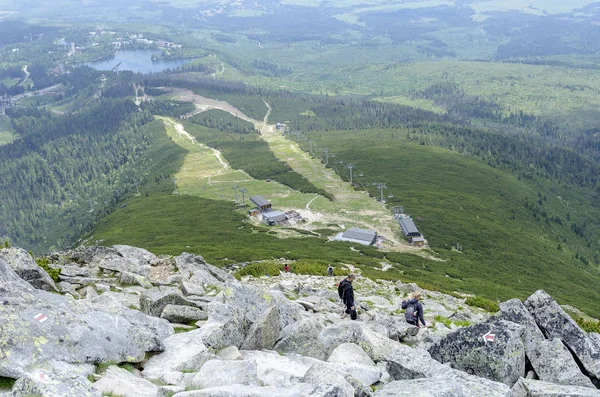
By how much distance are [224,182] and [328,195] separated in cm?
5066

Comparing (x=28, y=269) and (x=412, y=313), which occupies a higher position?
(x=28, y=269)

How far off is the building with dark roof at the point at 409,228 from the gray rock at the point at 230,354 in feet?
324

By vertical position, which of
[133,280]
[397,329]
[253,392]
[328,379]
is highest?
[253,392]

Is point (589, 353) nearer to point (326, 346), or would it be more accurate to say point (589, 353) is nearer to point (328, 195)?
point (326, 346)

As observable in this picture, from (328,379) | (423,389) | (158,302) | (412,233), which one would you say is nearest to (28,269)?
(158,302)

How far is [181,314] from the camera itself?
2567cm

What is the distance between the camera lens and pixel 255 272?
57.2 meters

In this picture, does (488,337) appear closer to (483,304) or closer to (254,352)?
(254,352)

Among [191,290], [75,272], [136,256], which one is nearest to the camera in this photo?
[191,290]

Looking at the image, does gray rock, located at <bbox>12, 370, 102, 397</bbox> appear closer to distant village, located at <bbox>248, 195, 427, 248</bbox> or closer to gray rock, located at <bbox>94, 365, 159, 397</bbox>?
gray rock, located at <bbox>94, 365, 159, 397</bbox>

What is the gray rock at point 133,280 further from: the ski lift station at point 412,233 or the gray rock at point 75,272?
the ski lift station at point 412,233

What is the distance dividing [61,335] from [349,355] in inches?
466

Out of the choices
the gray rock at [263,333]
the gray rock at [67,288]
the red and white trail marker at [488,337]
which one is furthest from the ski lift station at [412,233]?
the red and white trail marker at [488,337]

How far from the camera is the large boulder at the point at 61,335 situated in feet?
52.4
